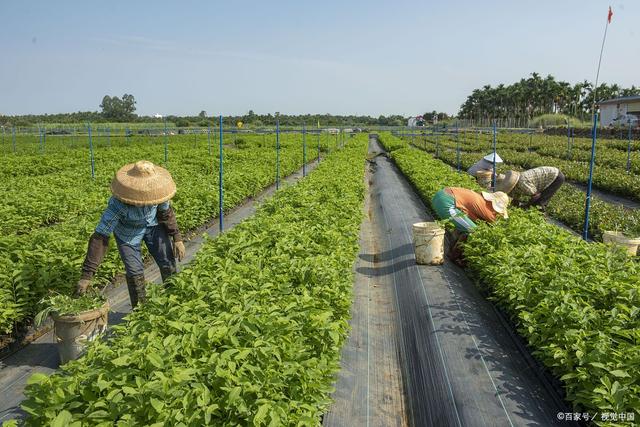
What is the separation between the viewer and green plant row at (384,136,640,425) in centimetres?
284

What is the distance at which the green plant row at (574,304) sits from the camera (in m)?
2.84

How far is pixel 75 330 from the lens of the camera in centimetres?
401

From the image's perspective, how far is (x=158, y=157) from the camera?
2166 cm

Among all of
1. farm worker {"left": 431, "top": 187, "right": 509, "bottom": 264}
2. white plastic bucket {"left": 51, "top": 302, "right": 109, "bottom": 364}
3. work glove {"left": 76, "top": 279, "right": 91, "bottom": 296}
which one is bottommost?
white plastic bucket {"left": 51, "top": 302, "right": 109, "bottom": 364}

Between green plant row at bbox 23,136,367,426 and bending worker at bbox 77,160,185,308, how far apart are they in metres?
0.83

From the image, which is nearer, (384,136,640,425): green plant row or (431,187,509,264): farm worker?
(384,136,640,425): green plant row

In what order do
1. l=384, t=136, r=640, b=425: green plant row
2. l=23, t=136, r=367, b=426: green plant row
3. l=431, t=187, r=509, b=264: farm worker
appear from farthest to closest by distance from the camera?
1. l=431, t=187, r=509, b=264: farm worker
2. l=384, t=136, r=640, b=425: green plant row
3. l=23, t=136, r=367, b=426: green plant row

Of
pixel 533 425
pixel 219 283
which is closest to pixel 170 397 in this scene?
pixel 219 283

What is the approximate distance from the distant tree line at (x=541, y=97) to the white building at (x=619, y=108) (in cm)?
1923

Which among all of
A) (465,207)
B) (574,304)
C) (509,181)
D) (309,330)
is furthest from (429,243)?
(309,330)

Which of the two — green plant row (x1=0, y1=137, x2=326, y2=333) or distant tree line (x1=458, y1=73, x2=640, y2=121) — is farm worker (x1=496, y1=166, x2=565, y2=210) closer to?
green plant row (x1=0, y1=137, x2=326, y2=333)

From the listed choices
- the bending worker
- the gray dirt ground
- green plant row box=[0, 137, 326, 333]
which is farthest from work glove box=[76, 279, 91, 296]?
the gray dirt ground

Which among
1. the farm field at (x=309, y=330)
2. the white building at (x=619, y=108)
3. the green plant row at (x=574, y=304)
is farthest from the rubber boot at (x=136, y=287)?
the white building at (x=619, y=108)

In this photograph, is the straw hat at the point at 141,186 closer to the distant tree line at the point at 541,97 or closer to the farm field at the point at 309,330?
the farm field at the point at 309,330
